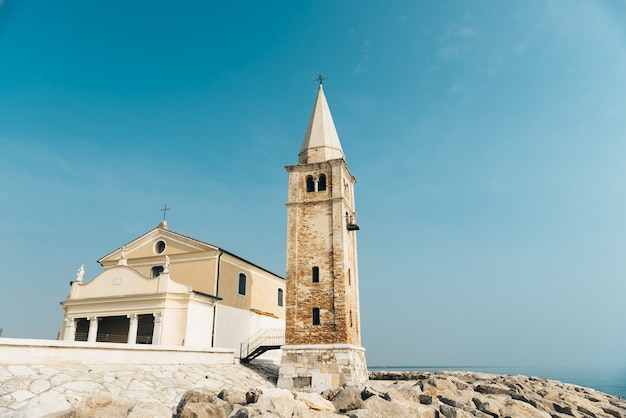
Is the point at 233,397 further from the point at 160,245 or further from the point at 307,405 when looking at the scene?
the point at 160,245

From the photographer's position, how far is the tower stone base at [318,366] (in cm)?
2278

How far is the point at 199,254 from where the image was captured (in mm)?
28062

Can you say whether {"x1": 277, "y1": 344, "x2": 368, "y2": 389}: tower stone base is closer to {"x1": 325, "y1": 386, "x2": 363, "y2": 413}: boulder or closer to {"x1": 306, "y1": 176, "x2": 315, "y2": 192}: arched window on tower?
{"x1": 306, "y1": 176, "x2": 315, "y2": 192}: arched window on tower

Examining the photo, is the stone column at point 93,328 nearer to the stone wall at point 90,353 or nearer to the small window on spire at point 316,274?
the stone wall at point 90,353

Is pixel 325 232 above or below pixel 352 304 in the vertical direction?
above

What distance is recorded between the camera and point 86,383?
1308 cm

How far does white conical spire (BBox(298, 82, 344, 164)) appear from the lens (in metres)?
28.8

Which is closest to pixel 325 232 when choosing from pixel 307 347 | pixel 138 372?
pixel 307 347

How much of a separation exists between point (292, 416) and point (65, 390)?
7327 mm

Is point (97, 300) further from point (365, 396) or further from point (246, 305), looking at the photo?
point (365, 396)

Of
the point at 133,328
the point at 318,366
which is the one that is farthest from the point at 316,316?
the point at 133,328

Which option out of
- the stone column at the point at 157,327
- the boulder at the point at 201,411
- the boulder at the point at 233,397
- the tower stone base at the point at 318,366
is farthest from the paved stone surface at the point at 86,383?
the stone column at the point at 157,327

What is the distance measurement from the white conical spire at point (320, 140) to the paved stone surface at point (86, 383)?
576 inches

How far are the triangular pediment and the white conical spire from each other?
339 inches
